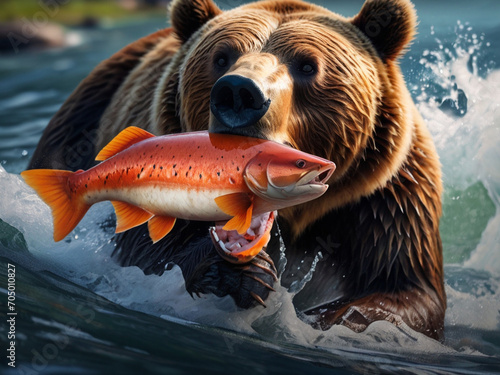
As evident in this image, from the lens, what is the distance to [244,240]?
3.55 metres

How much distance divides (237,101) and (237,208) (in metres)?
0.50

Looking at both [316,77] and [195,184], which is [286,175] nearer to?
[195,184]

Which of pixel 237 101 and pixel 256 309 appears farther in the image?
→ pixel 256 309

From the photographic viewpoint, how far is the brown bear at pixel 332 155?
12.7 ft

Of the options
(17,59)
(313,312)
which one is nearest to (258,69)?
(313,312)

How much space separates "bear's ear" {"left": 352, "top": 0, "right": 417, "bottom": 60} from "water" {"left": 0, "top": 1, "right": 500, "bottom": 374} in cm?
101

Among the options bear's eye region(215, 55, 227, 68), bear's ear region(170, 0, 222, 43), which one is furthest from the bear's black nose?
bear's ear region(170, 0, 222, 43)

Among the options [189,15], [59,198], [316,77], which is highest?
[316,77]

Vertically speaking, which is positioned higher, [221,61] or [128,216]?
[221,61]

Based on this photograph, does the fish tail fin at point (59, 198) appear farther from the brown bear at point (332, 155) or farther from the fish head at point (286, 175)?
the fish head at point (286, 175)

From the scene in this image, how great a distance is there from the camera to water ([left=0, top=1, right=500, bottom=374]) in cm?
316

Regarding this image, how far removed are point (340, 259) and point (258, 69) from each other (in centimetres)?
140

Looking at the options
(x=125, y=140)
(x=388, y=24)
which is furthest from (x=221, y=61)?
(x=388, y=24)

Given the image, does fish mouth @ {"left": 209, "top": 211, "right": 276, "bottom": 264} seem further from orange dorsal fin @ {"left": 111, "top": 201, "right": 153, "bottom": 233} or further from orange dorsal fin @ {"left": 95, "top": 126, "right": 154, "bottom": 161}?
orange dorsal fin @ {"left": 95, "top": 126, "right": 154, "bottom": 161}
